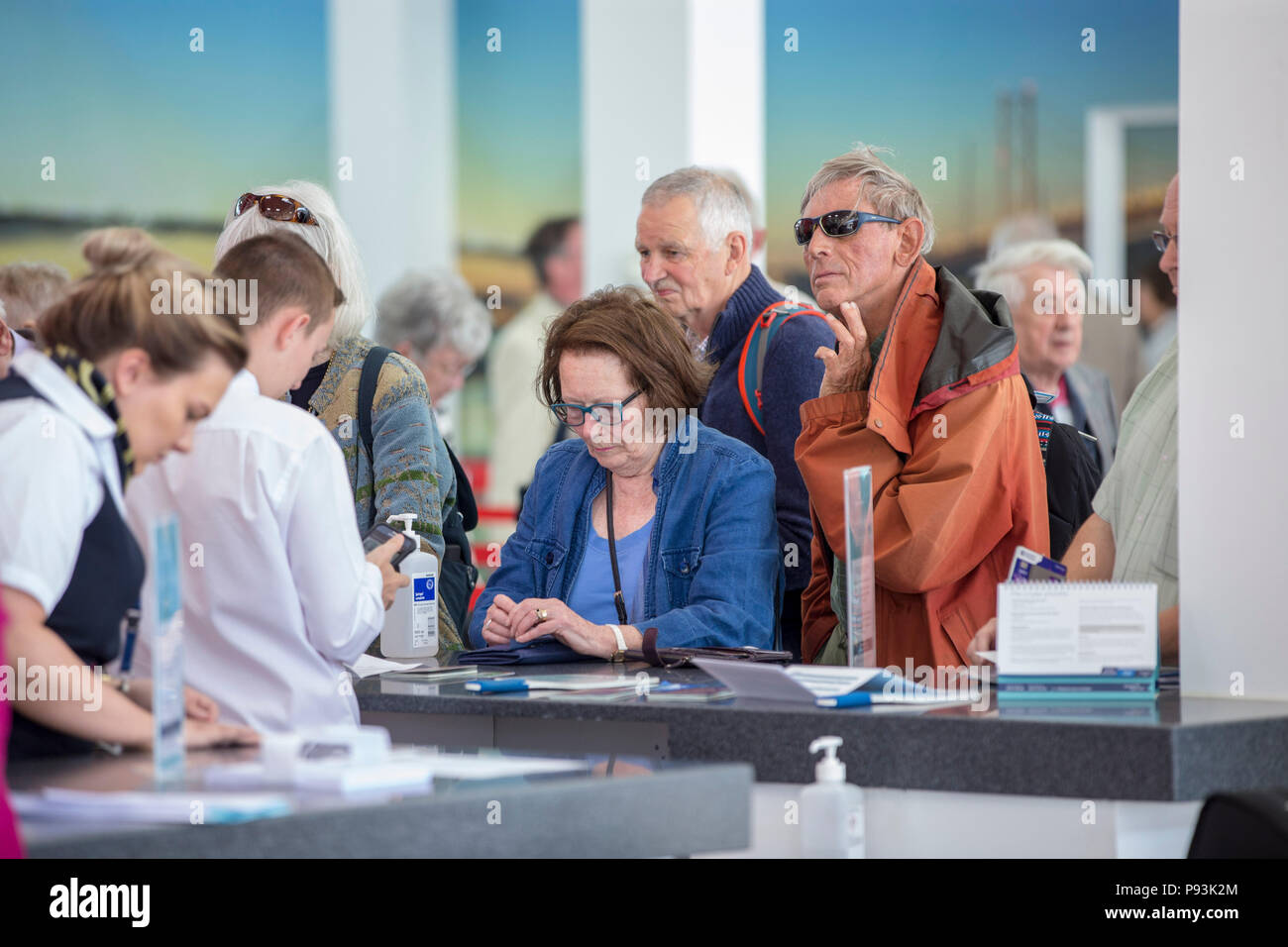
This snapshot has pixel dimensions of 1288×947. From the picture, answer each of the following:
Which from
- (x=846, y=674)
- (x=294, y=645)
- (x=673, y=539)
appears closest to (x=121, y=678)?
(x=294, y=645)

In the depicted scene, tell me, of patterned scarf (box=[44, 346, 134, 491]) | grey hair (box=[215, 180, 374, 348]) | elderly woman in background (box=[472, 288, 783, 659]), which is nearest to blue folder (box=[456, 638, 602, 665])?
elderly woman in background (box=[472, 288, 783, 659])

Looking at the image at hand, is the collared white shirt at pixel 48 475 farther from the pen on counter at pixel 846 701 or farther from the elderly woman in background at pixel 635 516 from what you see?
the elderly woman in background at pixel 635 516

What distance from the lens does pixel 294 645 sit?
2393 millimetres

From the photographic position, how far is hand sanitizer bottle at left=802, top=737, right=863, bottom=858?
229 cm

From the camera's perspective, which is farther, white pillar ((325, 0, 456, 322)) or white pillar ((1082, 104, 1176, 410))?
white pillar ((325, 0, 456, 322))

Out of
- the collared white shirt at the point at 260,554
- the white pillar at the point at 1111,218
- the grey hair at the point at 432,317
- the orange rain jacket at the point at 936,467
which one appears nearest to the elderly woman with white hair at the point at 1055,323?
the white pillar at the point at 1111,218

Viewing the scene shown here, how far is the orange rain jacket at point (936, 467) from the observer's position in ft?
9.91

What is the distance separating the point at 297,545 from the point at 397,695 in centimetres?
55

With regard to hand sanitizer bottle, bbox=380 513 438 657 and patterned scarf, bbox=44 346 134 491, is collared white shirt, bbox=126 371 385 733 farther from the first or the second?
hand sanitizer bottle, bbox=380 513 438 657

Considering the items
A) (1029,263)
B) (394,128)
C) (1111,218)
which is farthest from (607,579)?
(394,128)

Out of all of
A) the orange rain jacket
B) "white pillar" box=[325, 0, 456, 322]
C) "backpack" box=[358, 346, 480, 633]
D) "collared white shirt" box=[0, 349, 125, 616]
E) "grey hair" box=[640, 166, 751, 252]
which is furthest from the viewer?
"white pillar" box=[325, 0, 456, 322]

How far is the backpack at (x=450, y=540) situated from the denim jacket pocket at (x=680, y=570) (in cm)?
59

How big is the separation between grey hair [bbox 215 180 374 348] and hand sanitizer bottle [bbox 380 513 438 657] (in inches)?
18.0

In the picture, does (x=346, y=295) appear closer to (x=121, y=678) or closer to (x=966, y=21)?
Answer: (x=121, y=678)
